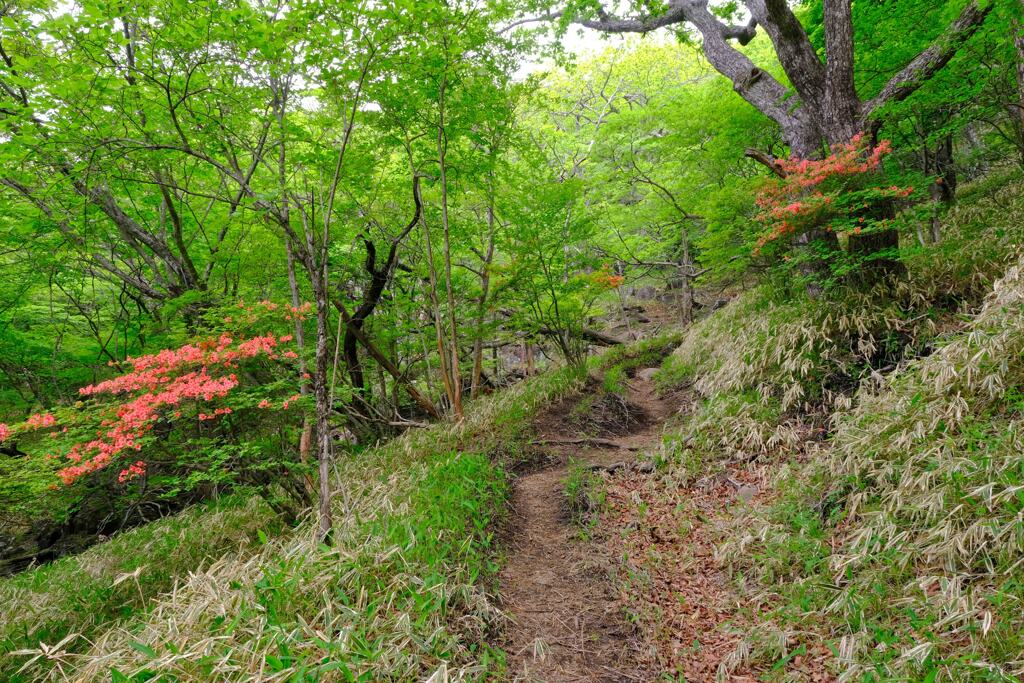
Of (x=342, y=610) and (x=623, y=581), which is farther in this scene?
(x=623, y=581)

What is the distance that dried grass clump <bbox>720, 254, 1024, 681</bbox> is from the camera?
2164mm

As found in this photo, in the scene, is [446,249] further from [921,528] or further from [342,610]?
[921,528]

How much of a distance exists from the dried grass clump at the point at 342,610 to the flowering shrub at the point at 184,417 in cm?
107

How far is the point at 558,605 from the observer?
3.25 meters

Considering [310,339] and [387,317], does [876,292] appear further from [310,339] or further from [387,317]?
[310,339]

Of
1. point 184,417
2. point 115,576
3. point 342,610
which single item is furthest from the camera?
point 115,576

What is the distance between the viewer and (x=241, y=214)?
681 cm

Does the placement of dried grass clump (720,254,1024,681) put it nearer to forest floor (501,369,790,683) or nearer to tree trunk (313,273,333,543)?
forest floor (501,369,790,683)

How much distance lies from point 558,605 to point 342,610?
1.57 metres

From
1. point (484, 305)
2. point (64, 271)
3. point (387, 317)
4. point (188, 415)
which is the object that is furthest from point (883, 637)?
point (64, 271)

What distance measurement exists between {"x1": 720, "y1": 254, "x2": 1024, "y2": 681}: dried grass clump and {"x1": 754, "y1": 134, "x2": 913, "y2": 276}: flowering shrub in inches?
48.6

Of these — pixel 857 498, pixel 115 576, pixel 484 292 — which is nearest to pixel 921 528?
pixel 857 498

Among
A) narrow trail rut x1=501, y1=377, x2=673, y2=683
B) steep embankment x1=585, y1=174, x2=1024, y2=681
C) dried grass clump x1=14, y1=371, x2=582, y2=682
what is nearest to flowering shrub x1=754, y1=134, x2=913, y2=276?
steep embankment x1=585, y1=174, x2=1024, y2=681

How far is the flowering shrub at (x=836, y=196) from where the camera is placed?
4.45 metres
